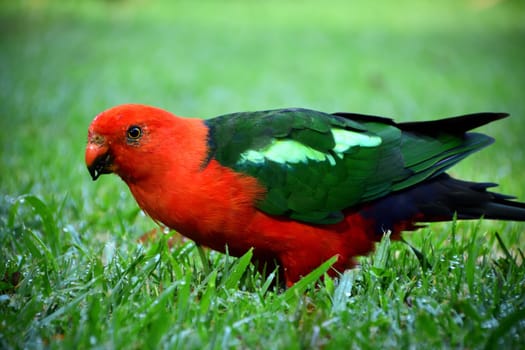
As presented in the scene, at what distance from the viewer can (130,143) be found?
2.51 meters

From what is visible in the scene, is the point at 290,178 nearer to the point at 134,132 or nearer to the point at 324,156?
the point at 324,156

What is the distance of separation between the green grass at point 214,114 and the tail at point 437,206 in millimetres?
140

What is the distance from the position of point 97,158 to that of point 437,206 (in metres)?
1.47

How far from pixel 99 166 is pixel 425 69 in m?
7.44

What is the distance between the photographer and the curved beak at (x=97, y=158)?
8.13 ft

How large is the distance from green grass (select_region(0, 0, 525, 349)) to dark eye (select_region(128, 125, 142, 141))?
1.63ft

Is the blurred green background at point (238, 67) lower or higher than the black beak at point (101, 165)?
higher

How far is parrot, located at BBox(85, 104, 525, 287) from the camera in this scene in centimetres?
249

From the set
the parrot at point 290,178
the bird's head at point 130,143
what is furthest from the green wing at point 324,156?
the bird's head at point 130,143

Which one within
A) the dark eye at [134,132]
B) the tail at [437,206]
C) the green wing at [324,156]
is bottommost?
the tail at [437,206]

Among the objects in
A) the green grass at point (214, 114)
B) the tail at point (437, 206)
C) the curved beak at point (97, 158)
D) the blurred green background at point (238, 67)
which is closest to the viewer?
the green grass at point (214, 114)

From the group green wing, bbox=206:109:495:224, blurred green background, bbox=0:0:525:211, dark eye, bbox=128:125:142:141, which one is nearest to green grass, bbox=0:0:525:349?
blurred green background, bbox=0:0:525:211

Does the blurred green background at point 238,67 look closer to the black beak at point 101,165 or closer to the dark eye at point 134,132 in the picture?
the black beak at point 101,165

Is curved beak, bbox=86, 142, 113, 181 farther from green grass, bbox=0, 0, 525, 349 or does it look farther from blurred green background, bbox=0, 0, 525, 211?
blurred green background, bbox=0, 0, 525, 211
